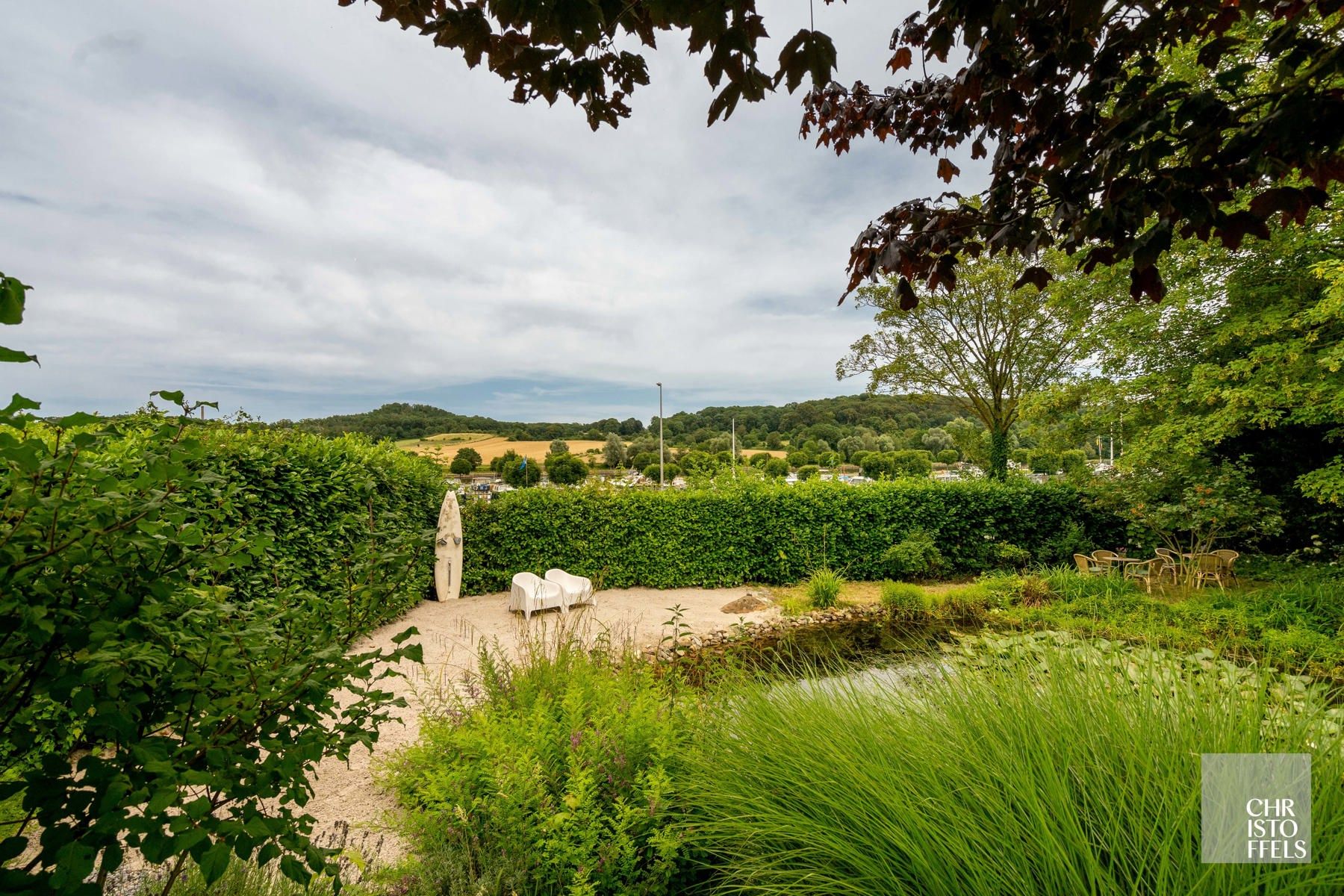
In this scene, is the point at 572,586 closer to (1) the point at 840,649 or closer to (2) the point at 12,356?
(1) the point at 840,649

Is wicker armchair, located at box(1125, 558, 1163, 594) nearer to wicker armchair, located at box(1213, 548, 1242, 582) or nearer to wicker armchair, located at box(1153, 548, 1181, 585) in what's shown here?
wicker armchair, located at box(1153, 548, 1181, 585)

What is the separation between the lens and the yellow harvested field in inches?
348

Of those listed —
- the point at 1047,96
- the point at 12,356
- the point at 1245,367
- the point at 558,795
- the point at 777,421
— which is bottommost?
the point at 558,795

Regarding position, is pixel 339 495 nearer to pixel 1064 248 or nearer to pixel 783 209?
pixel 1064 248

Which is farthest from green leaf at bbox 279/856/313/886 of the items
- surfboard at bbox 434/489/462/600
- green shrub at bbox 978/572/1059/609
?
green shrub at bbox 978/572/1059/609

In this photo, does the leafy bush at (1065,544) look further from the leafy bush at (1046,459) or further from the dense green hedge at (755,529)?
the leafy bush at (1046,459)

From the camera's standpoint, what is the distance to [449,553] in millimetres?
7586

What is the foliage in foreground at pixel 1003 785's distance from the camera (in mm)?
1394

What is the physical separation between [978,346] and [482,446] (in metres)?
16.3

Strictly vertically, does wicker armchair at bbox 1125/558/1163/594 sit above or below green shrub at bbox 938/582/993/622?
above

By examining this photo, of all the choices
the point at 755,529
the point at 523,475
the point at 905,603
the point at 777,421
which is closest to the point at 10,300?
the point at 905,603

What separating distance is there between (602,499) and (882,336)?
1431 cm

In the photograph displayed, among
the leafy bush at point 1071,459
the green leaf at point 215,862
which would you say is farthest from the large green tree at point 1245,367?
the green leaf at point 215,862

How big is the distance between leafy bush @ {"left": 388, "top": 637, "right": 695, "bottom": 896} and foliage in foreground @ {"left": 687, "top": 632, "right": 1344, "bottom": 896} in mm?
209
